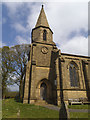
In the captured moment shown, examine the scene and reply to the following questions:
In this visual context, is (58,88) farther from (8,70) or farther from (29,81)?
(8,70)

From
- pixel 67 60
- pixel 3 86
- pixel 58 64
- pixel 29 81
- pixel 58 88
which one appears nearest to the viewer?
pixel 58 88

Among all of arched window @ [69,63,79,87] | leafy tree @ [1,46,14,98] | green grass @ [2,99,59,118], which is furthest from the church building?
leafy tree @ [1,46,14,98]

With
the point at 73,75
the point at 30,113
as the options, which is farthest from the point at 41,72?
the point at 30,113

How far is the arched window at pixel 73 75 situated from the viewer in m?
16.1

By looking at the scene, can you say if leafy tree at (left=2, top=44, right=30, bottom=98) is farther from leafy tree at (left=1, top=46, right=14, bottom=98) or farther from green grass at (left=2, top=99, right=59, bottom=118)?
green grass at (left=2, top=99, right=59, bottom=118)

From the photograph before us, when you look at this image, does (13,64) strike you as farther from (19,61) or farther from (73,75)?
(73,75)

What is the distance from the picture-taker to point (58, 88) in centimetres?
1309

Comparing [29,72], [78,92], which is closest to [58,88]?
[78,92]

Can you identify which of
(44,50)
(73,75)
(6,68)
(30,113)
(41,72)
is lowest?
(30,113)

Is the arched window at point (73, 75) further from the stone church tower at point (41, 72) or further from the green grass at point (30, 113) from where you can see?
the green grass at point (30, 113)

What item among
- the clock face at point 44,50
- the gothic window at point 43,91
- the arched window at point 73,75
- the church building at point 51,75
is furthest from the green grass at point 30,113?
the clock face at point 44,50

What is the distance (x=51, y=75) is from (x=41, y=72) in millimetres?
2087

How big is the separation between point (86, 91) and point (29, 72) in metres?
11.4

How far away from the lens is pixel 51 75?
1581 centimetres
